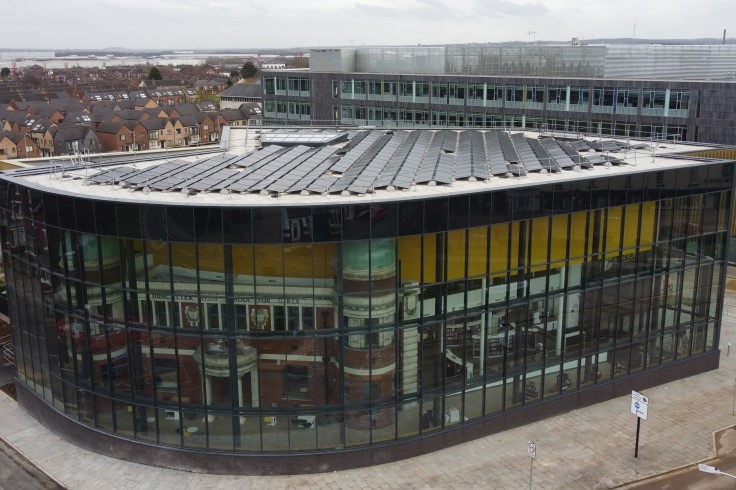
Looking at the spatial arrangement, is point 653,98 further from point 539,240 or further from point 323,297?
point 323,297

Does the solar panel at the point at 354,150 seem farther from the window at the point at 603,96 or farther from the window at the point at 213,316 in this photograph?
the window at the point at 603,96

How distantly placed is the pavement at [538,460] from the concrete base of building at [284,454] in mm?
272

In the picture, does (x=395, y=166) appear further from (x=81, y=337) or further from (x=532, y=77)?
(x=532, y=77)

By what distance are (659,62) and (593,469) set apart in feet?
197

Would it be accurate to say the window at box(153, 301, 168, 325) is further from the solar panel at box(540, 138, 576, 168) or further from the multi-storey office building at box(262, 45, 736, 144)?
the multi-storey office building at box(262, 45, 736, 144)

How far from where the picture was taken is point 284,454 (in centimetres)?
2625

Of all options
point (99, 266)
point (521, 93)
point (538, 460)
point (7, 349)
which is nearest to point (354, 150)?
point (99, 266)

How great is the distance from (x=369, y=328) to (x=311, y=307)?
226 centimetres

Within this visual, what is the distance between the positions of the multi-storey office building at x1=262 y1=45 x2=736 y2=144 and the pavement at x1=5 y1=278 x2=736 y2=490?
32434 mm

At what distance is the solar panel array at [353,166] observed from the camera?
2722cm

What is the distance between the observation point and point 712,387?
33.5 meters

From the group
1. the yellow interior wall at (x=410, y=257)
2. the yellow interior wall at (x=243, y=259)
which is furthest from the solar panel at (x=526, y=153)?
the yellow interior wall at (x=243, y=259)

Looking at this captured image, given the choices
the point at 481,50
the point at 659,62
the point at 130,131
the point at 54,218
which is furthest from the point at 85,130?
the point at 54,218

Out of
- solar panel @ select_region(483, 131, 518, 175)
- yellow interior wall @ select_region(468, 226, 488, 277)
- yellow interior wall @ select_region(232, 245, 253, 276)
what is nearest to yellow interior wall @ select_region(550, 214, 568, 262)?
solar panel @ select_region(483, 131, 518, 175)
